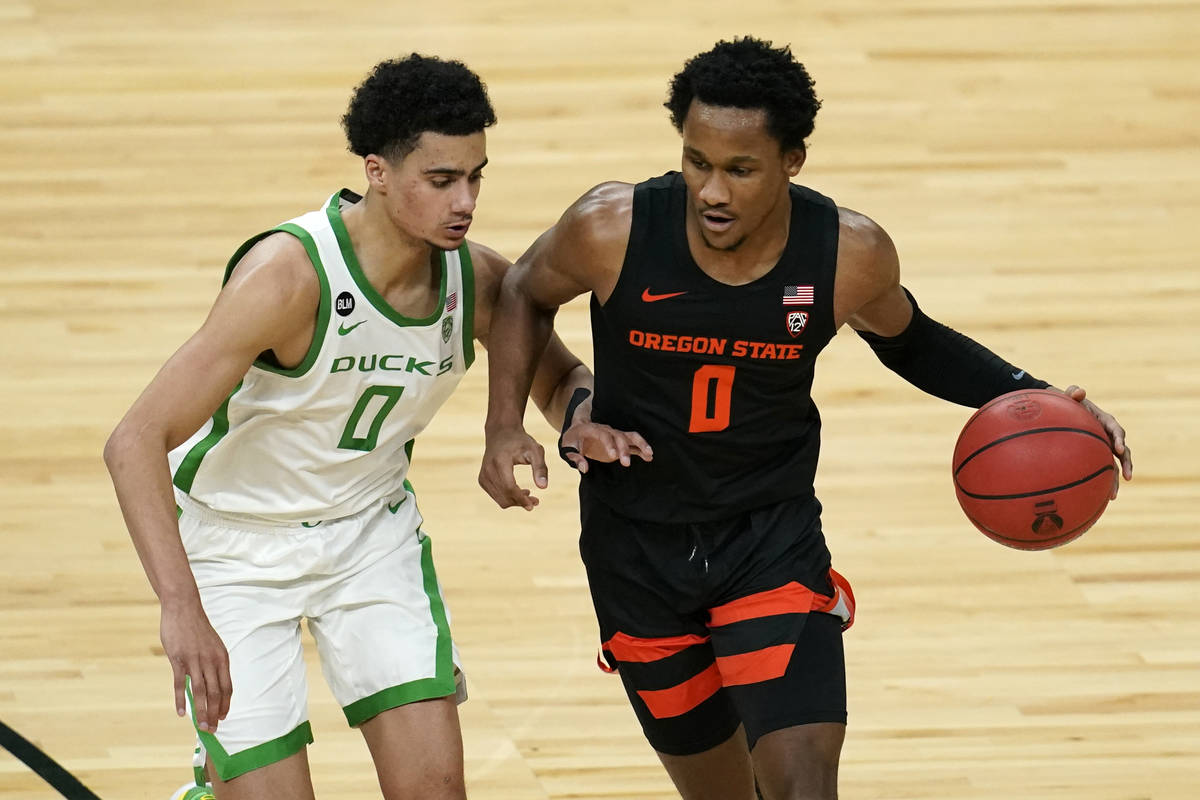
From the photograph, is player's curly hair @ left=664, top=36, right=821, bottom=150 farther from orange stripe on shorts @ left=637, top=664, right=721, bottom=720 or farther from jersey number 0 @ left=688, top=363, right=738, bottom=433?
orange stripe on shorts @ left=637, top=664, right=721, bottom=720

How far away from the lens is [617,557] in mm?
3758

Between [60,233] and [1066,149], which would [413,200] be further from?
[1066,149]

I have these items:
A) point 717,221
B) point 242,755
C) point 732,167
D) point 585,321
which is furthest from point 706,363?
point 585,321

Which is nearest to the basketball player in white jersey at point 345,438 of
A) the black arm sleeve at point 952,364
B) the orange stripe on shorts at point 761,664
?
the orange stripe on shorts at point 761,664

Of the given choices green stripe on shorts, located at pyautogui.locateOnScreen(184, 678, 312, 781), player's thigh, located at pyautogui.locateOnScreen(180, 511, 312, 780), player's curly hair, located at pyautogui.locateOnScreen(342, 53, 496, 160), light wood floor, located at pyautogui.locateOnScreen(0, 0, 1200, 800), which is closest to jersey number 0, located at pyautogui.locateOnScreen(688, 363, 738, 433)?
player's curly hair, located at pyautogui.locateOnScreen(342, 53, 496, 160)

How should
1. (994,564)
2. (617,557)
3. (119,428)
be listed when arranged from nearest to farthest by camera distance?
(119,428), (617,557), (994,564)

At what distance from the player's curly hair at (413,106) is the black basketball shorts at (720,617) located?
0.87 meters

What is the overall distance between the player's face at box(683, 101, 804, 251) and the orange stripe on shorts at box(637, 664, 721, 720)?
3.17 ft

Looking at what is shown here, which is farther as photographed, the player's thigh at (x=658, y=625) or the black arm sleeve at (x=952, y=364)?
the black arm sleeve at (x=952, y=364)

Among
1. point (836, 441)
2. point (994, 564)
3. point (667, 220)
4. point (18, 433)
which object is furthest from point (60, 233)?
point (667, 220)

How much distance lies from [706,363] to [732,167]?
0.41 metres

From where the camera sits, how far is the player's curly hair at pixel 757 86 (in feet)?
11.0

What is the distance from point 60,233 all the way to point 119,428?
15.4ft

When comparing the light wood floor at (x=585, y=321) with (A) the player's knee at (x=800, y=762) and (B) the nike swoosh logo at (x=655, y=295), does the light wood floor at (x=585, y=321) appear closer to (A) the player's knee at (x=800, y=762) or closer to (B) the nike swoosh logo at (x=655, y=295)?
(A) the player's knee at (x=800, y=762)
